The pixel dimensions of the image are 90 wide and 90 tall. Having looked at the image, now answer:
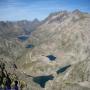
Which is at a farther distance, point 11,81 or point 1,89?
point 11,81

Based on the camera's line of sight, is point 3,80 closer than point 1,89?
No

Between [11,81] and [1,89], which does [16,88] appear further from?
[11,81]

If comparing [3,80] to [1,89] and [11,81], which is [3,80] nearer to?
[11,81]

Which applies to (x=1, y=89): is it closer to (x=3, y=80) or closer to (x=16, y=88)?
(x=16, y=88)

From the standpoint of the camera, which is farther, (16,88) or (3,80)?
(3,80)

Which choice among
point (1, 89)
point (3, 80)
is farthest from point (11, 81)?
point (1, 89)

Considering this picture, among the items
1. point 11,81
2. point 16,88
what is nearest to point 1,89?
point 16,88
